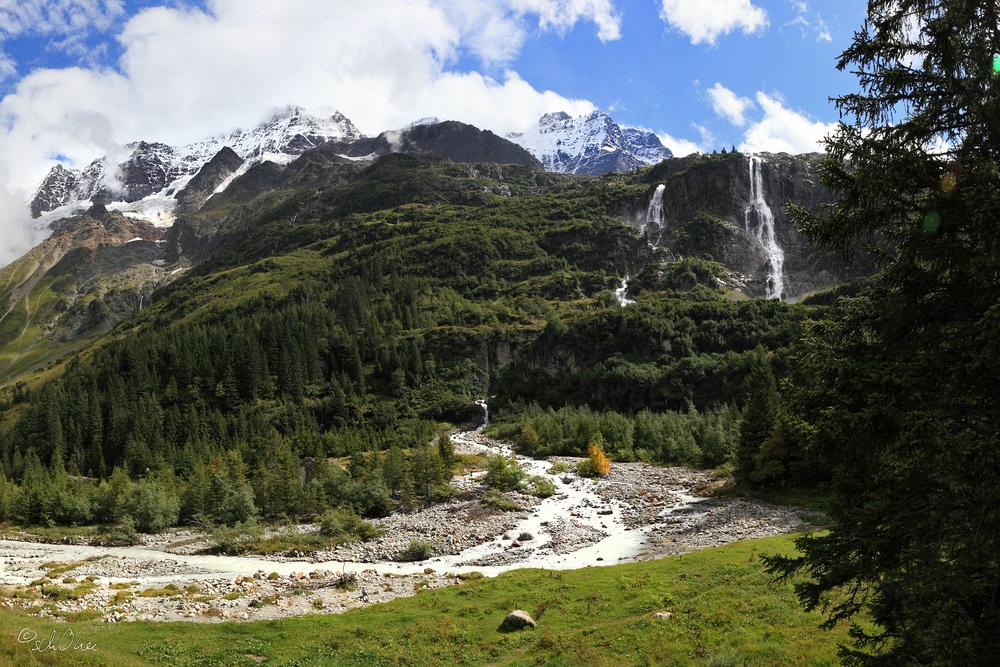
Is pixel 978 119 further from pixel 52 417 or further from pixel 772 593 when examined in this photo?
pixel 52 417

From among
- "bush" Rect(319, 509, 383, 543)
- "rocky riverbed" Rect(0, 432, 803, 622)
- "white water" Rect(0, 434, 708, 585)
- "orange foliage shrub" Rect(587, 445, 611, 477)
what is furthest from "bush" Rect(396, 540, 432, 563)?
"orange foliage shrub" Rect(587, 445, 611, 477)

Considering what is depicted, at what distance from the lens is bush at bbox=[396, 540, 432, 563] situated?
5053cm

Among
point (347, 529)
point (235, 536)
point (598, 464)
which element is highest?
point (598, 464)

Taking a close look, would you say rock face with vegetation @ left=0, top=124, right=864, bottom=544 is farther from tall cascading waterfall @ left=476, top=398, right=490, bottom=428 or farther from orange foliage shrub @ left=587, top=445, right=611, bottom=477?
orange foliage shrub @ left=587, top=445, right=611, bottom=477

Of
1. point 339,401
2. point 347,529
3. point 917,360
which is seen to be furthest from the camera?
point 339,401

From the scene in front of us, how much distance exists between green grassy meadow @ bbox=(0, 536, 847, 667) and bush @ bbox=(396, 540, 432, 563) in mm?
14772

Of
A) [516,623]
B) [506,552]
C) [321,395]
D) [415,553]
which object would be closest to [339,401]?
[321,395]

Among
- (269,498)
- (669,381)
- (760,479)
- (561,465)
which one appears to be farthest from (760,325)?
(269,498)

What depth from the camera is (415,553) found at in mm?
50750

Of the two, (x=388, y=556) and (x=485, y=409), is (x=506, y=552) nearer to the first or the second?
(x=388, y=556)

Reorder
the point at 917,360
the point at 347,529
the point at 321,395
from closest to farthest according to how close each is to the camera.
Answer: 1. the point at 917,360
2. the point at 347,529
3. the point at 321,395

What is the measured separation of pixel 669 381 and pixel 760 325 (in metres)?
35.5

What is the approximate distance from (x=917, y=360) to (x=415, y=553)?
4648cm

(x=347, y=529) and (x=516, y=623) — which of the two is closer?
(x=516, y=623)
